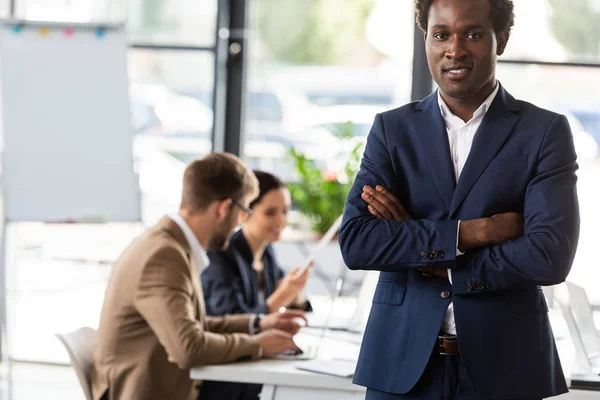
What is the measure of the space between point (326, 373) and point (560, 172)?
999 mm

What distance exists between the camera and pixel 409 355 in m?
1.97

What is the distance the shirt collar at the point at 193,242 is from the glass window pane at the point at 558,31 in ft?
10.6

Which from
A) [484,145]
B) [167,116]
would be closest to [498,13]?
[484,145]

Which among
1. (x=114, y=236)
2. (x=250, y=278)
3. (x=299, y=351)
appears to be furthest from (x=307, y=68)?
(x=299, y=351)

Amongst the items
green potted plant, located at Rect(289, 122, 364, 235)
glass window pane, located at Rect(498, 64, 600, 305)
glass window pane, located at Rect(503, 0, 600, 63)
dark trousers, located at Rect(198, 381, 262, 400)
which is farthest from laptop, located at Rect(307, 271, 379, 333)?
glass window pane, located at Rect(503, 0, 600, 63)

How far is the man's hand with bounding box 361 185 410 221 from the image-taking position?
210 centimetres

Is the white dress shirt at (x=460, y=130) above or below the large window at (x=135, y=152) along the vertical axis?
above

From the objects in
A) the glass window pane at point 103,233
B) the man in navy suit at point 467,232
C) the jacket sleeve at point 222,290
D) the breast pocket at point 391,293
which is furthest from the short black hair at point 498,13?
the glass window pane at point 103,233

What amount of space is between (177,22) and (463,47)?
14.2ft

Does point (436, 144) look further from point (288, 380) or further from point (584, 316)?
point (584, 316)

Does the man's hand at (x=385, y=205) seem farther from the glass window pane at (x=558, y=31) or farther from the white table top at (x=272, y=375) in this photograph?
the glass window pane at (x=558, y=31)

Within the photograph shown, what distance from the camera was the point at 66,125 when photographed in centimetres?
486

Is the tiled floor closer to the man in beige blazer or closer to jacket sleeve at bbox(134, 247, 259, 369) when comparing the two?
the man in beige blazer

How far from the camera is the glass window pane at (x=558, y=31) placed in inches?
228
